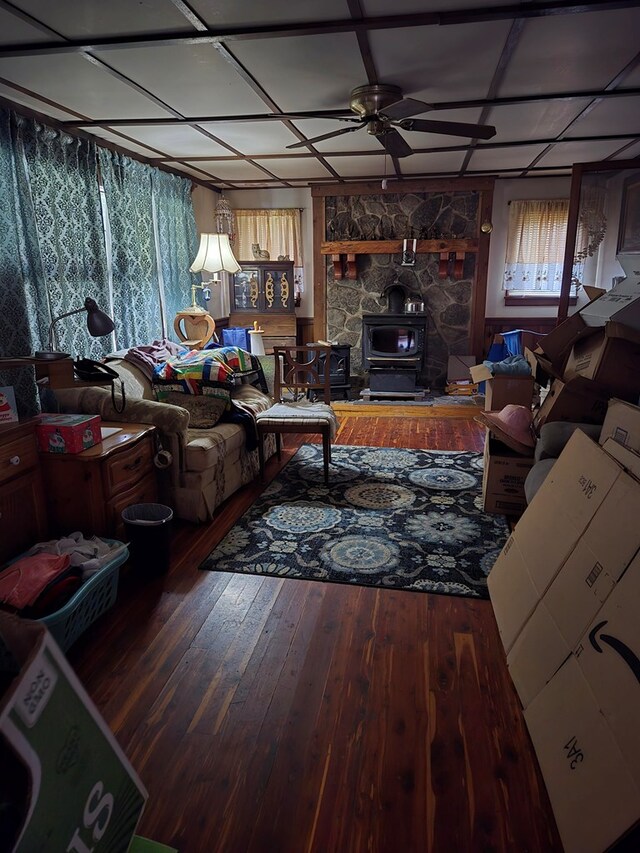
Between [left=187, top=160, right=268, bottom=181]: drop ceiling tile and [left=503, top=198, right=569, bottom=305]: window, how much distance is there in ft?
9.45

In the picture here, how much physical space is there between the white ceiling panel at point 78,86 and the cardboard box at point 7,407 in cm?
155

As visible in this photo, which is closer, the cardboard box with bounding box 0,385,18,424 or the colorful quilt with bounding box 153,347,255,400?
the cardboard box with bounding box 0,385,18,424

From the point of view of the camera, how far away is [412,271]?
20.4ft

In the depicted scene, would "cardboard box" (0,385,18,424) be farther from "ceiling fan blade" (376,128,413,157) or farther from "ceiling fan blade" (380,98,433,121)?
"ceiling fan blade" (376,128,413,157)

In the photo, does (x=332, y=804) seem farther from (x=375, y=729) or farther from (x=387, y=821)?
(x=375, y=729)

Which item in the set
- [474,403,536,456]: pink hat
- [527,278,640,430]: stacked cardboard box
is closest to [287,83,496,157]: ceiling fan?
[527,278,640,430]: stacked cardboard box

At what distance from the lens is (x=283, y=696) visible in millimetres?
1771

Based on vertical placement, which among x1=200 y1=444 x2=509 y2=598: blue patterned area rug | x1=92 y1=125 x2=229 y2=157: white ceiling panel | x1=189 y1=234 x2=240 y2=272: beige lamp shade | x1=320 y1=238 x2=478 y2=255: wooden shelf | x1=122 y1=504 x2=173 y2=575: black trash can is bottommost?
x1=200 y1=444 x2=509 y2=598: blue patterned area rug

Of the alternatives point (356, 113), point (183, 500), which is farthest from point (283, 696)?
point (356, 113)

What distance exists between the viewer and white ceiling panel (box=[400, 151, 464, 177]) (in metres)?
4.60

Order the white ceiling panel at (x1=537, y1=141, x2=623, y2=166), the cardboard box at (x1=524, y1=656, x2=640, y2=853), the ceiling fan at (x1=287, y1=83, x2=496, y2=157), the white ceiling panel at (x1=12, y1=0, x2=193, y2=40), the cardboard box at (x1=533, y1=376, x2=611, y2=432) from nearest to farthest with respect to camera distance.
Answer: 1. the cardboard box at (x1=524, y1=656, x2=640, y2=853)
2. the white ceiling panel at (x1=12, y1=0, x2=193, y2=40)
3. the cardboard box at (x1=533, y1=376, x2=611, y2=432)
4. the ceiling fan at (x1=287, y1=83, x2=496, y2=157)
5. the white ceiling panel at (x1=537, y1=141, x2=623, y2=166)

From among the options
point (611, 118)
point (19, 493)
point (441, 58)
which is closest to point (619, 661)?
point (19, 493)

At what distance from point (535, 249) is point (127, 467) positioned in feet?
17.4

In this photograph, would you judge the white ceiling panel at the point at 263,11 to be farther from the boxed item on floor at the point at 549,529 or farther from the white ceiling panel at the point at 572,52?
the boxed item on floor at the point at 549,529
